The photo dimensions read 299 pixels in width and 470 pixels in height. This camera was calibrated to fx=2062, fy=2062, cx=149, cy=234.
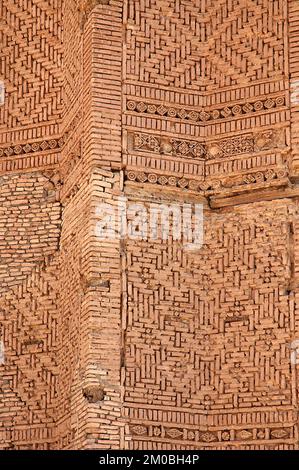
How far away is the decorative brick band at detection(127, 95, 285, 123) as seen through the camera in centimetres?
1565

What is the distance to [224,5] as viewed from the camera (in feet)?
53.0

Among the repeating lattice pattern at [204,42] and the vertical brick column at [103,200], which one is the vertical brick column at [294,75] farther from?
the vertical brick column at [103,200]

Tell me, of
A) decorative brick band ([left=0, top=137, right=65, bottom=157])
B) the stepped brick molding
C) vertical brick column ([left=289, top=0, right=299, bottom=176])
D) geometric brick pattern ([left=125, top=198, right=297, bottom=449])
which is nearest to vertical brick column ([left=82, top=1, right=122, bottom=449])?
the stepped brick molding

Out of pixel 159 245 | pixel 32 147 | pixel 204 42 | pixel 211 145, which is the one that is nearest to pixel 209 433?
pixel 159 245

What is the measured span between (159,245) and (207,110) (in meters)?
1.18

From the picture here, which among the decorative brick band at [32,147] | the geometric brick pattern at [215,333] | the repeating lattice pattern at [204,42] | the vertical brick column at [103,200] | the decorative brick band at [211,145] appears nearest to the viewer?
the vertical brick column at [103,200]

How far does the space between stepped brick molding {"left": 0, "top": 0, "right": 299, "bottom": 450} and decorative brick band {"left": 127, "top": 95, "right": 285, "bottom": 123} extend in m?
0.01

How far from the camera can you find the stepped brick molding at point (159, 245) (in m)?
15.1

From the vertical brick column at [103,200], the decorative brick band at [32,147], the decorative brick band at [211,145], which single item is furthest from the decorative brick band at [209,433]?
the decorative brick band at [32,147]

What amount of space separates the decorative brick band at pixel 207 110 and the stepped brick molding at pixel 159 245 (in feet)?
0.04

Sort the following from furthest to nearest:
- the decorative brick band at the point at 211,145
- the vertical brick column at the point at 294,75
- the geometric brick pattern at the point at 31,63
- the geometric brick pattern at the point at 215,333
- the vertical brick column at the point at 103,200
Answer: the geometric brick pattern at the point at 31,63 → the decorative brick band at the point at 211,145 → the vertical brick column at the point at 294,75 → the geometric brick pattern at the point at 215,333 → the vertical brick column at the point at 103,200

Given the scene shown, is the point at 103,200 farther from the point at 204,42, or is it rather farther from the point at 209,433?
the point at 209,433

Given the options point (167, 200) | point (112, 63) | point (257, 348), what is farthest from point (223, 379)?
point (112, 63)

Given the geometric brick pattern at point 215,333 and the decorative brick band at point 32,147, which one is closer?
the geometric brick pattern at point 215,333
